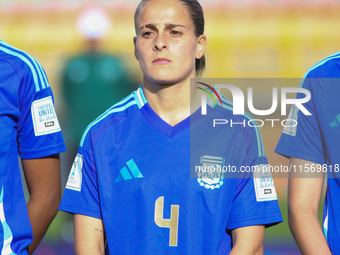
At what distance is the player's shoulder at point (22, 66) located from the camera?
1875 mm

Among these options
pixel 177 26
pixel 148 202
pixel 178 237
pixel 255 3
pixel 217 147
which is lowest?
pixel 178 237

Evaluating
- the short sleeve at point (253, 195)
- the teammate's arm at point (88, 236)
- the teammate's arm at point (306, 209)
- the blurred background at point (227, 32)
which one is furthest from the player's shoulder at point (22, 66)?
the blurred background at point (227, 32)

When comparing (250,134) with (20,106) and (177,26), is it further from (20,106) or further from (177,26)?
(20,106)

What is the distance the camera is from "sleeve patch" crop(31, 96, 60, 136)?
1909mm

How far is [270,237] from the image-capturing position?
4.61m

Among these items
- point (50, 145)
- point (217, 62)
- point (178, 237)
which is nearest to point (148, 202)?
point (178, 237)

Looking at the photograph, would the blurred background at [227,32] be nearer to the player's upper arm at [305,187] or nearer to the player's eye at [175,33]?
the player's eye at [175,33]

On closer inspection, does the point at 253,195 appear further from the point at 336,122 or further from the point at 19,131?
the point at 19,131

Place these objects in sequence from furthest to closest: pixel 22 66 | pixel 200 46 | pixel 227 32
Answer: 1. pixel 227 32
2. pixel 200 46
3. pixel 22 66

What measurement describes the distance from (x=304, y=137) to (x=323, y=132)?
79mm

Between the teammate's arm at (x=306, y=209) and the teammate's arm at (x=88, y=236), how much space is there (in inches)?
30.7

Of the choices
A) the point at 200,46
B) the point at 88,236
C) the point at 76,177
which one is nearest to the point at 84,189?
the point at 76,177

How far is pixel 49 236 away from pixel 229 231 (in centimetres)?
329

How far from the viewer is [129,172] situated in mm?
1852
